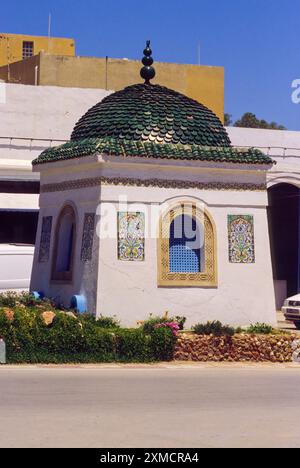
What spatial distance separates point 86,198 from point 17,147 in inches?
565

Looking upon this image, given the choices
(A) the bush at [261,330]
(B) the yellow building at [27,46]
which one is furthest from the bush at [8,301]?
(B) the yellow building at [27,46]

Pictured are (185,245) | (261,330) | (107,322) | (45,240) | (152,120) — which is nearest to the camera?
(107,322)

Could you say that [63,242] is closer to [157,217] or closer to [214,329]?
[157,217]

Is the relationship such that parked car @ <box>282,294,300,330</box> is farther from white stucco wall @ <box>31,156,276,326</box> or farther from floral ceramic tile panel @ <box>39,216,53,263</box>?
floral ceramic tile panel @ <box>39,216,53,263</box>

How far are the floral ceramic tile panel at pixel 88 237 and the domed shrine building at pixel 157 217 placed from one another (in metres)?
0.03

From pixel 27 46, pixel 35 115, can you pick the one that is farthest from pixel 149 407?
pixel 27 46

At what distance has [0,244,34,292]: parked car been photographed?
95.4 feet

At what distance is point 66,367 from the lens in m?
19.5

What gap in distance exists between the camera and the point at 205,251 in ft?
76.0

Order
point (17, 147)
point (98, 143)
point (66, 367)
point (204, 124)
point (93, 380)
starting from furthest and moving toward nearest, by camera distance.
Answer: point (17, 147) → point (204, 124) → point (98, 143) → point (66, 367) → point (93, 380)

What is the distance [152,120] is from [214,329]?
15.8 feet
